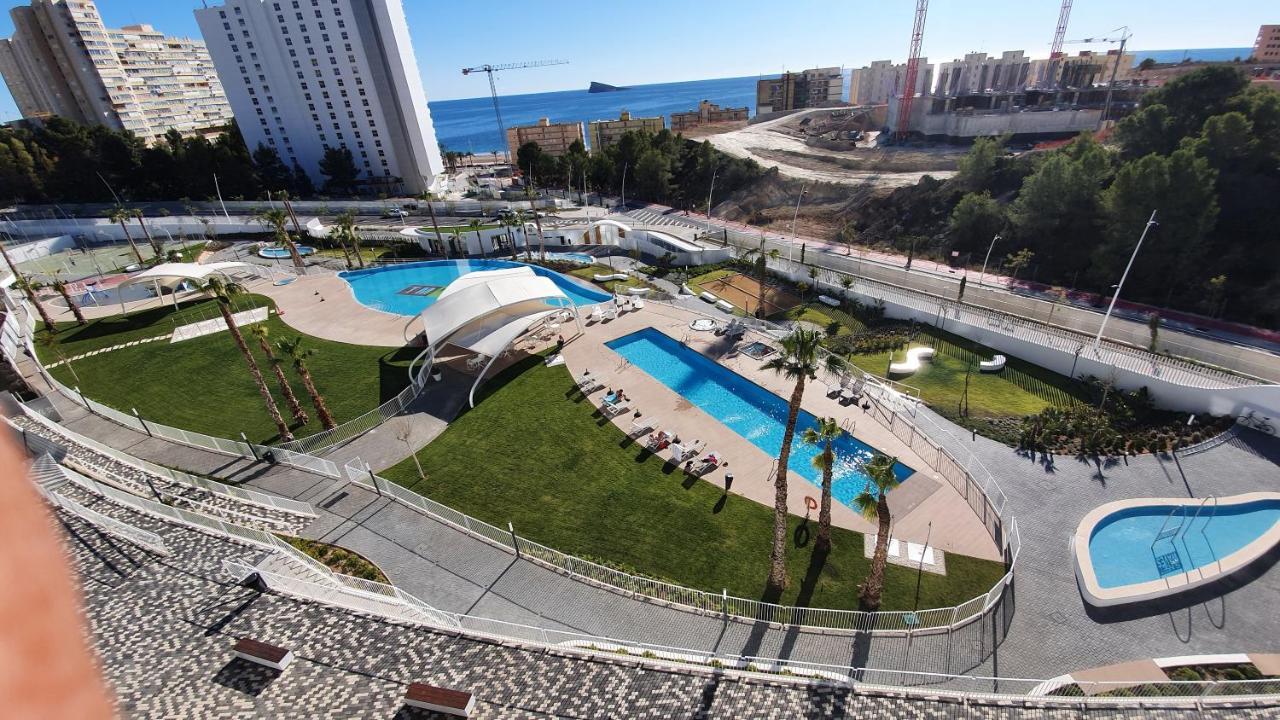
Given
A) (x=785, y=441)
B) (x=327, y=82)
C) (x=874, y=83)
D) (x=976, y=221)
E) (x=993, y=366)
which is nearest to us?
(x=785, y=441)

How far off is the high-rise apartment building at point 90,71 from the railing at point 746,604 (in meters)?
152

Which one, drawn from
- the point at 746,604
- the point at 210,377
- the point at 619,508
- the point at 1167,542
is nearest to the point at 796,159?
the point at 1167,542

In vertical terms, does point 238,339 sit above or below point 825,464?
above

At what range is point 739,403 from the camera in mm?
33562

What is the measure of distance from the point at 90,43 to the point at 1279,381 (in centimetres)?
17910

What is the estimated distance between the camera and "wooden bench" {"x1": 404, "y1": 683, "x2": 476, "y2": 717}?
16953 millimetres

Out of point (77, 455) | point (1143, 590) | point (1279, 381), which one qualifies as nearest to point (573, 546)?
point (1143, 590)

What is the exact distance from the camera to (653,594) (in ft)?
71.7

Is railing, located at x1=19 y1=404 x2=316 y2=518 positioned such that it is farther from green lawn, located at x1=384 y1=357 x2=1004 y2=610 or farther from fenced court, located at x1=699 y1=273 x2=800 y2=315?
fenced court, located at x1=699 y1=273 x2=800 y2=315

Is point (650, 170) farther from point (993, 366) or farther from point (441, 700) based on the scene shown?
point (441, 700)

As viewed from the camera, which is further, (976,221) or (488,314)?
(976,221)

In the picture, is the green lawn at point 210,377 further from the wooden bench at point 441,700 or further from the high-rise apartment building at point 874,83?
the high-rise apartment building at point 874,83

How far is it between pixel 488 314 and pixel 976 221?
49.5 meters

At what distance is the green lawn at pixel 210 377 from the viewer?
33.8m
